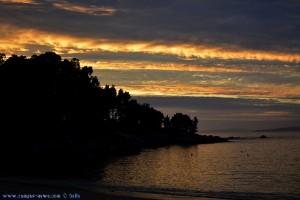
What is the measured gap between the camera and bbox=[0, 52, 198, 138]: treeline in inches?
3521

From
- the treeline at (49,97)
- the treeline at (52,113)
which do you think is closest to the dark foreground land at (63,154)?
the treeline at (52,113)

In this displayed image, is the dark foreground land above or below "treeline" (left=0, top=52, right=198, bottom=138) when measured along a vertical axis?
below

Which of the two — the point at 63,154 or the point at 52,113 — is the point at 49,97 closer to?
the point at 52,113

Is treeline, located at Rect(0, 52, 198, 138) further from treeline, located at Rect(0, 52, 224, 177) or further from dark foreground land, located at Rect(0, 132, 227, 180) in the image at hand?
dark foreground land, located at Rect(0, 132, 227, 180)

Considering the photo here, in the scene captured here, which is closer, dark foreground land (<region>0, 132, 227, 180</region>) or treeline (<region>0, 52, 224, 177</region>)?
dark foreground land (<region>0, 132, 227, 180</region>)

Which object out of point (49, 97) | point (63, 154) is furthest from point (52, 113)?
point (63, 154)

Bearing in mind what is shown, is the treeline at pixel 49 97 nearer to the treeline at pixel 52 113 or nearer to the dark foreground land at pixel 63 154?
the treeline at pixel 52 113

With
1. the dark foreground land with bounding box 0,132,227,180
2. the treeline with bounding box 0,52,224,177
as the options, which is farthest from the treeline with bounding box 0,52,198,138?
the dark foreground land with bounding box 0,132,227,180

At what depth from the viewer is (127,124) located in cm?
16950

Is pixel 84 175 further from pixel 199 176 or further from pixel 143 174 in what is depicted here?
pixel 199 176

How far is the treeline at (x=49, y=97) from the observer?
293 feet

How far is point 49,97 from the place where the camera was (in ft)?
308

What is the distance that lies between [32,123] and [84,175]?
41.8 metres

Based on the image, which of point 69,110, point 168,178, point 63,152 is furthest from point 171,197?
point 69,110
